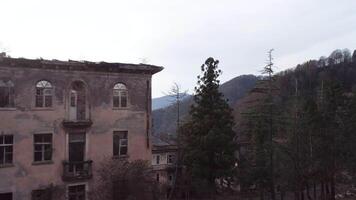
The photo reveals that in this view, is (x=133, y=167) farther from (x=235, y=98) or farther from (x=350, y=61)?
(x=350, y=61)

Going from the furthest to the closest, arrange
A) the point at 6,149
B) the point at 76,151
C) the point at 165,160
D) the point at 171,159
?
the point at 171,159, the point at 165,160, the point at 76,151, the point at 6,149

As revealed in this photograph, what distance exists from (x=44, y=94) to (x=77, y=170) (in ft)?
17.7

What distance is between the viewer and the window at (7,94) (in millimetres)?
24219

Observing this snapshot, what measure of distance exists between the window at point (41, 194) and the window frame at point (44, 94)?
17.2ft

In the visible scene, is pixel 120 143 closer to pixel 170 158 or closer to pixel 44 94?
pixel 44 94

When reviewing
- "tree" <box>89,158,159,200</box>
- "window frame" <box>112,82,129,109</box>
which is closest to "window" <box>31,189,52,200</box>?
"tree" <box>89,158,159,200</box>

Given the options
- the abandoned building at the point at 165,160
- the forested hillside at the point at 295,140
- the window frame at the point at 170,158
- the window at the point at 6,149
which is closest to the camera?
the window at the point at 6,149

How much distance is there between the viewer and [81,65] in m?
26.6

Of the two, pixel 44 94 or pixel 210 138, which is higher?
pixel 44 94

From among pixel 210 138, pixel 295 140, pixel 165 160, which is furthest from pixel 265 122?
pixel 165 160

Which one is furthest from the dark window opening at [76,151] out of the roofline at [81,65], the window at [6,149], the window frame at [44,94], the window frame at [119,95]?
the roofline at [81,65]

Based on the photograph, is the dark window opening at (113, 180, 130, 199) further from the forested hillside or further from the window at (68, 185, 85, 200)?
the forested hillside

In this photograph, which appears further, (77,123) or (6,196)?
(77,123)

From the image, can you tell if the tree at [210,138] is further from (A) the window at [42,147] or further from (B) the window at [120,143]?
(A) the window at [42,147]
